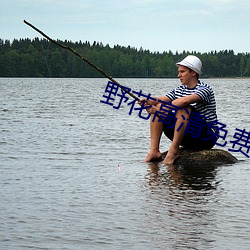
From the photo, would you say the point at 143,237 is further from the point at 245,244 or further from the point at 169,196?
the point at 169,196

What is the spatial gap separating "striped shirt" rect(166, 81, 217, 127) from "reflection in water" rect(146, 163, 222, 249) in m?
0.65

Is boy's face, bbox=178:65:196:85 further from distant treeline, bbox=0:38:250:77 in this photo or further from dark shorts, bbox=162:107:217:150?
distant treeline, bbox=0:38:250:77

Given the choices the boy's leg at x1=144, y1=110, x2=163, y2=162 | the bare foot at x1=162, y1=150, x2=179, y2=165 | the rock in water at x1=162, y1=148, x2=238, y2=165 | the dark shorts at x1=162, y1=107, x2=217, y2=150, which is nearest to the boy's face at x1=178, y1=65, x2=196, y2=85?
the dark shorts at x1=162, y1=107, x2=217, y2=150

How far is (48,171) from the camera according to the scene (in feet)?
28.0

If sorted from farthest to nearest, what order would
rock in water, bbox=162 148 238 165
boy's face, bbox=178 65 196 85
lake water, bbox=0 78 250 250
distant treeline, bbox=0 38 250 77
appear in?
distant treeline, bbox=0 38 250 77, rock in water, bbox=162 148 238 165, boy's face, bbox=178 65 196 85, lake water, bbox=0 78 250 250

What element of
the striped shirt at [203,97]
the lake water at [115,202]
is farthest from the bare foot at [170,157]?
the striped shirt at [203,97]

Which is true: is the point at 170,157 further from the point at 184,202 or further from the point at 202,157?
the point at 184,202

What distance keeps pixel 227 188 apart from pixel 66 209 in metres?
1.99

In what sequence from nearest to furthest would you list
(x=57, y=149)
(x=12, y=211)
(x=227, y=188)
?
(x=12, y=211), (x=227, y=188), (x=57, y=149)

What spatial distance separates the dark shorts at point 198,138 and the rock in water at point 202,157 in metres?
0.07

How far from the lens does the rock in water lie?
30.6 feet

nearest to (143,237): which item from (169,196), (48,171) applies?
(169,196)

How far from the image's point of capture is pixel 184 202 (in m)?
6.55

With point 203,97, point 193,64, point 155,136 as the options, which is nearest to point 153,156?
point 155,136
